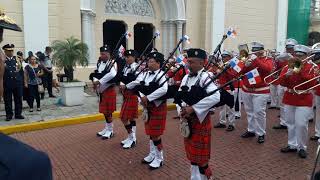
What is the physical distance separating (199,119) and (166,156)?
7.27ft

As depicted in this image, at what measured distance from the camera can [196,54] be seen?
4.36 meters

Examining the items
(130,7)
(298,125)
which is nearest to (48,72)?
(130,7)

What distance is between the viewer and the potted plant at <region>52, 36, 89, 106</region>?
10797 mm

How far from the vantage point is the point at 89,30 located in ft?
49.5

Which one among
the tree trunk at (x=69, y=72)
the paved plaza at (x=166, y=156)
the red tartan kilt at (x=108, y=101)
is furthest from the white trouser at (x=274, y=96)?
the tree trunk at (x=69, y=72)

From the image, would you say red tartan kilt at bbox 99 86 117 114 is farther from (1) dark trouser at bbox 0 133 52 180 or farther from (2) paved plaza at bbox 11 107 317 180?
(1) dark trouser at bbox 0 133 52 180

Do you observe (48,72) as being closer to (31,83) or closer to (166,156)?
(31,83)

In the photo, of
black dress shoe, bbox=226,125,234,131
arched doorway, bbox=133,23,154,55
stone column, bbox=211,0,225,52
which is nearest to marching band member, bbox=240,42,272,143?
black dress shoe, bbox=226,125,234,131

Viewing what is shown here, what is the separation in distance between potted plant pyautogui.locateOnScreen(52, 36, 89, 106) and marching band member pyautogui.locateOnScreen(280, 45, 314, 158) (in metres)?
6.86

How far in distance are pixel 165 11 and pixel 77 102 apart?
894 centimetres

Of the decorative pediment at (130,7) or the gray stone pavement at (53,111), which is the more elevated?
the decorative pediment at (130,7)

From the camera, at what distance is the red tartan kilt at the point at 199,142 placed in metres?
4.21

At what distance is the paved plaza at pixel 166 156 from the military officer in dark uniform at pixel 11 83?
1.24 meters

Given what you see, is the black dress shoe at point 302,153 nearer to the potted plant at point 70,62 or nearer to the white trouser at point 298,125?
the white trouser at point 298,125
